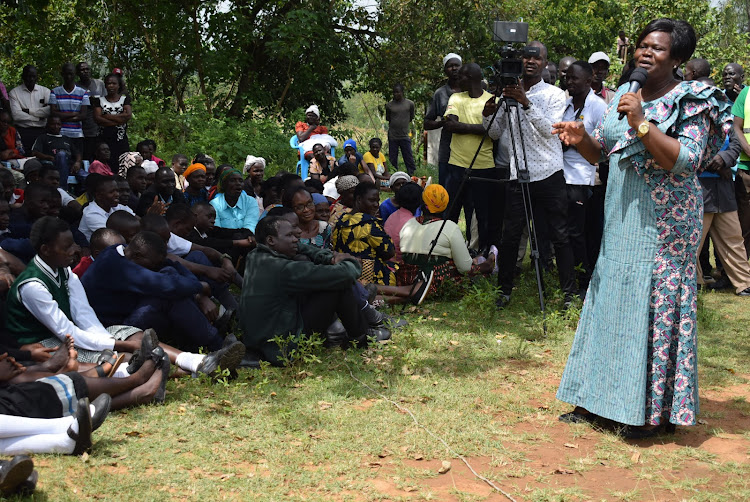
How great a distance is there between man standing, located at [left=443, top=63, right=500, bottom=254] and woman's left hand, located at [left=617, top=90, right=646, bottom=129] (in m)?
A: 4.31

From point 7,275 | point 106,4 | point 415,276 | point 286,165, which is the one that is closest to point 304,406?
point 7,275

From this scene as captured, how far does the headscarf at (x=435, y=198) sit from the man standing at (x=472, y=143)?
81 centimetres

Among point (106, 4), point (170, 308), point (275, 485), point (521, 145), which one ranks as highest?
point (106, 4)

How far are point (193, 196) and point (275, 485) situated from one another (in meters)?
5.48

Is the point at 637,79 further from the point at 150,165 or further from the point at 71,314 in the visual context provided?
the point at 150,165

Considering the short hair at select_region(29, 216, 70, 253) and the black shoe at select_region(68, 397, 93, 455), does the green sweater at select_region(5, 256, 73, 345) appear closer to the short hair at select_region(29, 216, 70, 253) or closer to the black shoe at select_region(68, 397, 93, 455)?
the short hair at select_region(29, 216, 70, 253)

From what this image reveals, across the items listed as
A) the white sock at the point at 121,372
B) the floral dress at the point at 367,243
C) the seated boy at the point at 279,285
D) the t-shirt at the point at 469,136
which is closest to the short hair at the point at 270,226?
the seated boy at the point at 279,285

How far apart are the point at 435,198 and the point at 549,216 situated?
1.09 metres

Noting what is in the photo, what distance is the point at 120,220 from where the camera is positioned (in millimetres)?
6484

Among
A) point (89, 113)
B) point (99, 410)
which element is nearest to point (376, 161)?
point (89, 113)

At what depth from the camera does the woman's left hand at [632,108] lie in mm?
4105

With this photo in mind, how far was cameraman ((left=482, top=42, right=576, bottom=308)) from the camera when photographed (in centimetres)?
709

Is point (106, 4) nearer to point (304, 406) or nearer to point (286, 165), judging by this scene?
point (286, 165)

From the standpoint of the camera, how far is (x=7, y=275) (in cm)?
553
